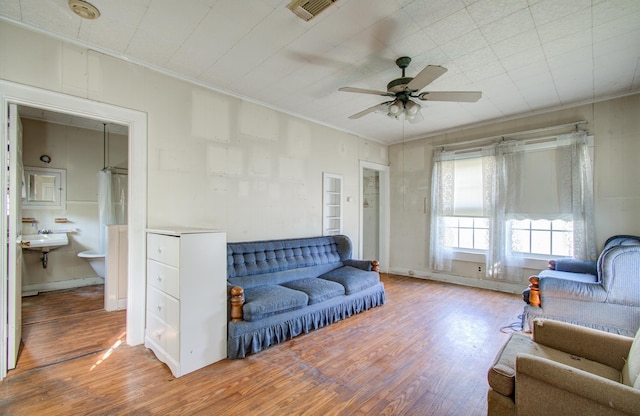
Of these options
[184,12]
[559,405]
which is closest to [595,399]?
[559,405]

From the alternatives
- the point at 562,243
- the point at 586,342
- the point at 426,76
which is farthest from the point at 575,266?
the point at 426,76

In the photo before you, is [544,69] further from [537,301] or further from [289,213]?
[289,213]

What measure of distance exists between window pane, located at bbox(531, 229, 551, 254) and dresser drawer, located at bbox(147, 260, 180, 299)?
5.20 m

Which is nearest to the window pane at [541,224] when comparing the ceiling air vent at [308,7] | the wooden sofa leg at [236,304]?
the ceiling air vent at [308,7]

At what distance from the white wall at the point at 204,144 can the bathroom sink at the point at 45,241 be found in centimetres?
270

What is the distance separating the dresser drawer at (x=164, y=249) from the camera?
244cm

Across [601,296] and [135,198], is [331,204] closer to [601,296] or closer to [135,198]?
[135,198]

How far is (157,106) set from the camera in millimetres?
3115

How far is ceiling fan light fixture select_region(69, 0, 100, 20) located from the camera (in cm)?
212

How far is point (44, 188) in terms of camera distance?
15.7ft

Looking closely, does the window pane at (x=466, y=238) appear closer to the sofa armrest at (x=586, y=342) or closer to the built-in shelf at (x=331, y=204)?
the built-in shelf at (x=331, y=204)

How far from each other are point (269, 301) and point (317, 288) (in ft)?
2.35

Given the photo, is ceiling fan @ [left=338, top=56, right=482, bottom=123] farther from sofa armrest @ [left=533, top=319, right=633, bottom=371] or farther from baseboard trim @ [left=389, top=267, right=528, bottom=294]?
baseboard trim @ [left=389, top=267, right=528, bottom=294]

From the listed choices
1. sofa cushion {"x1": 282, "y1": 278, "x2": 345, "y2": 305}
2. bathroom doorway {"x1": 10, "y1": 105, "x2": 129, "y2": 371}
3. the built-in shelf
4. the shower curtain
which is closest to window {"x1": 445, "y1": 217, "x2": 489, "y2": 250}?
the built-in shelf
